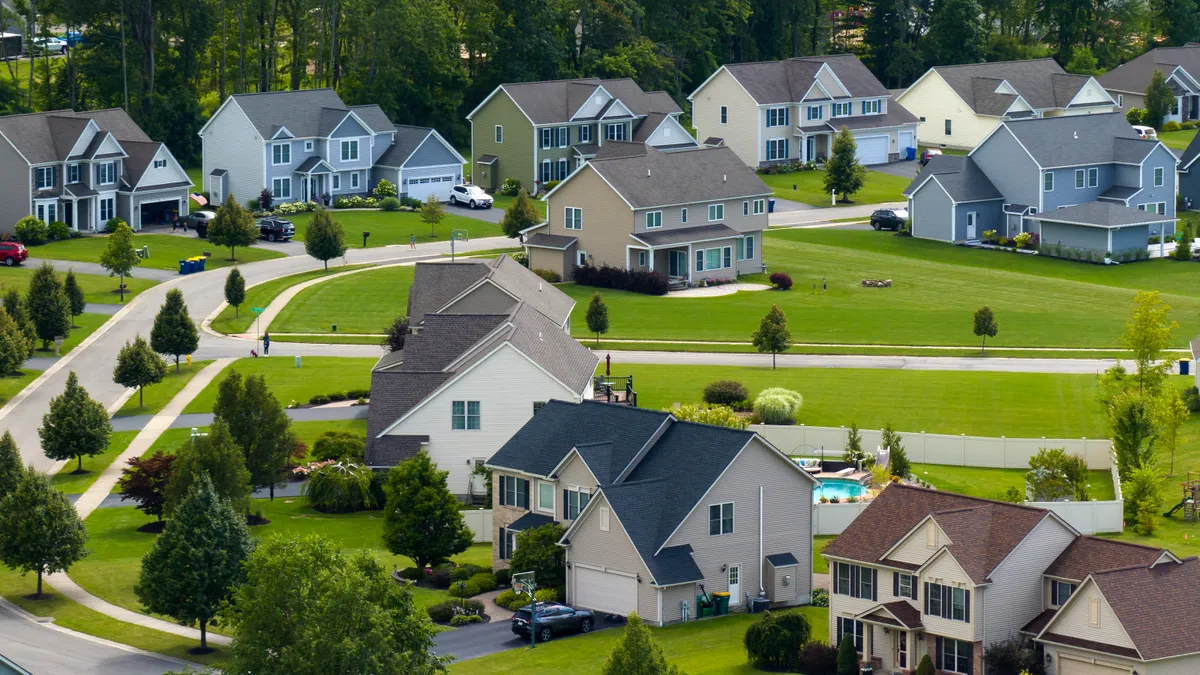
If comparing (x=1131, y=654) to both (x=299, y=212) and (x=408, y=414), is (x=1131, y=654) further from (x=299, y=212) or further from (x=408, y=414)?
(x=299, y=212)

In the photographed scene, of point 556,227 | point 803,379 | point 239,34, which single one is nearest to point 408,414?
point 803,379

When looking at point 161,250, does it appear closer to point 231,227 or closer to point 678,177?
point 231,227

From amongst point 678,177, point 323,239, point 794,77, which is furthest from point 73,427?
point 794,77

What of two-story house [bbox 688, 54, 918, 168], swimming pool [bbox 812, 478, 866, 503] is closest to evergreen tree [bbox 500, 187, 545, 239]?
two-story house [bbox 688, 54, 918, 168]

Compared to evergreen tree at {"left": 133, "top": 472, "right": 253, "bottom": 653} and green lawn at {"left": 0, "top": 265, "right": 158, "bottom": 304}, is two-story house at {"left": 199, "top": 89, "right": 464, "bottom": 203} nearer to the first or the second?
green lawn at {"left": 0, "top": 265, "right": 158, "bottom": 304}

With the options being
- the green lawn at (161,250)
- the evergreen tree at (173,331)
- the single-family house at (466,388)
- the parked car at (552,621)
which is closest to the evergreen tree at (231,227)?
the green lawn at (161,250)

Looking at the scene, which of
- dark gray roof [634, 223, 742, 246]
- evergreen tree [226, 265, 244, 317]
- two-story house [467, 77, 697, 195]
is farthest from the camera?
two-story house [467, 77, 697, 195]
